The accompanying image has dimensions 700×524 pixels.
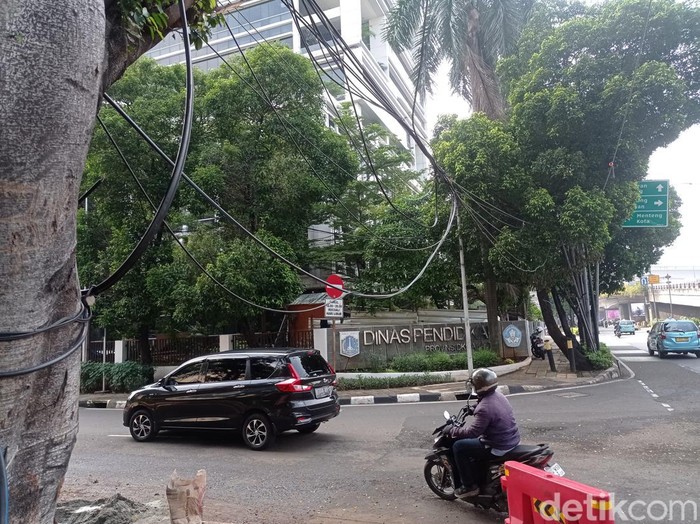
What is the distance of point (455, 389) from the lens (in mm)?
13477

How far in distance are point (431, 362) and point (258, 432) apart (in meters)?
8.95

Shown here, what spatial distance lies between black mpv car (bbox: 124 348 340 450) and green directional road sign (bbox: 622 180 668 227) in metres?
12.5

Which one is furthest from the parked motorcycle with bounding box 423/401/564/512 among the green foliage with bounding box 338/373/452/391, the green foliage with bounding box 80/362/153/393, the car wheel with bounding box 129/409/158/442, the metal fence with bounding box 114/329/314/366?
the green foliage with bounding box 80/362/153/393

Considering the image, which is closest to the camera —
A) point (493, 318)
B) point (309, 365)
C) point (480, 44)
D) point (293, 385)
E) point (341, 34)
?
point (293, 385)

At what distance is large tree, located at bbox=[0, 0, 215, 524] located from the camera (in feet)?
7.86

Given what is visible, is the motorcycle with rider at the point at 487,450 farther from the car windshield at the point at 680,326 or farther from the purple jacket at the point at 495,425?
the car windshield at the point at 680,326

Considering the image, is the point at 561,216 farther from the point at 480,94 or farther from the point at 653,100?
the point at 480,94

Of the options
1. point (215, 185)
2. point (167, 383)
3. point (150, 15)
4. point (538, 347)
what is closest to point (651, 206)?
point (538, 347)

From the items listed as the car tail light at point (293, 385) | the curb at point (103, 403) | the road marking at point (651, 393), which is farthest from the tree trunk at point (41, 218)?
the curb at point (103, 403)

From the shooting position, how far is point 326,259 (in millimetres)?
18797

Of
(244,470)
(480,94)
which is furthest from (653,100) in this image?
(244,470)

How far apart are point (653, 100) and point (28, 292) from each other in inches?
589

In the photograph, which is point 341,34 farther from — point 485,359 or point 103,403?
point 103,403

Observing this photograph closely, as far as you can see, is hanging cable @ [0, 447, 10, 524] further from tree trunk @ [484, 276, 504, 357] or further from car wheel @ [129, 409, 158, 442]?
tree trunk @ [484, 276, 504, 357]
